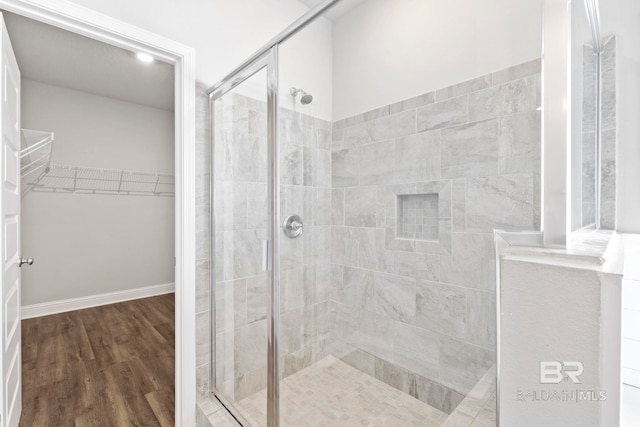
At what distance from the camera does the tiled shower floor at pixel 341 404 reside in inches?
53.9

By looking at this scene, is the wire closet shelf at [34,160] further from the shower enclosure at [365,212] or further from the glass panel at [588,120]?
the glass panel at [588,120]

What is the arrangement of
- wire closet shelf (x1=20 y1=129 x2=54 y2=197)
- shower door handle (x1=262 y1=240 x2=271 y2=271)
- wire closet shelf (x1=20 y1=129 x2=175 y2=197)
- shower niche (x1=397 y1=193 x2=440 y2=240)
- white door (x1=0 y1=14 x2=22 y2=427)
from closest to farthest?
1. white door (x1=0 y1=14 x2=22 y2=427)
2. shower door handle (x1=262 y1=240 x2=271 y2=271)
3. shower niche (x1=397 y1=193 x2=440 y2=240)
4. wire closet shelf (x1=20 y1=129 x2=54 y2=197)
5. wire closet shelf (x1=20 y1=129 x2=175 y2=197)

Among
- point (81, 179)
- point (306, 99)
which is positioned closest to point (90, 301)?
point (81, 179)

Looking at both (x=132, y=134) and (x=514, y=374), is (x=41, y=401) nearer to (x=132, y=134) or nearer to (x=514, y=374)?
(x=514, y=374)

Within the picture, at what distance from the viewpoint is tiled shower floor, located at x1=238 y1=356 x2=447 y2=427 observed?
4.50 ft

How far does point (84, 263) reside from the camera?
3305mm

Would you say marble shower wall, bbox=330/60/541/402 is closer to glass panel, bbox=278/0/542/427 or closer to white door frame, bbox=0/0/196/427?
glass panel, bbox=278/0/542/427

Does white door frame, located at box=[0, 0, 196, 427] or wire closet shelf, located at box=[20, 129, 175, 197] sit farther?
wire closet shelf, located at box=[20, 129, 175, 197]

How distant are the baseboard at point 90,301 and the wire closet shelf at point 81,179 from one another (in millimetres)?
1184

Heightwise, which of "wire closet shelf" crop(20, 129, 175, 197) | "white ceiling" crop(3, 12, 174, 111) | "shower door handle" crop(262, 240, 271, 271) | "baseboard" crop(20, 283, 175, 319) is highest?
"white ceiling" crop(3, 12, 174, 111)

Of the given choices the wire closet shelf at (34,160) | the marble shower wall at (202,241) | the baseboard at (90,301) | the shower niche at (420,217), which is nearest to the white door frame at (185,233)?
the marble shower wall at (202,241)

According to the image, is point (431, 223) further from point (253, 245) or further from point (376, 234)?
point (253, 245)

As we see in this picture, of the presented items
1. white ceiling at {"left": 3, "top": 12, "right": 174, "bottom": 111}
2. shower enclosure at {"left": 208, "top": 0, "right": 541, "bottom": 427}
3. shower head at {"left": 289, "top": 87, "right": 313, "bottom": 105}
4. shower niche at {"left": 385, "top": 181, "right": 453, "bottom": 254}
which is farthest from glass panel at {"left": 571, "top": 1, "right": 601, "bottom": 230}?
white ceiling at {"left": 3, "top": 12, "right": 174, "bottom": 111}

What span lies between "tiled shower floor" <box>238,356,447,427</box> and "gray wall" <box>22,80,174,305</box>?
2.96 metres
